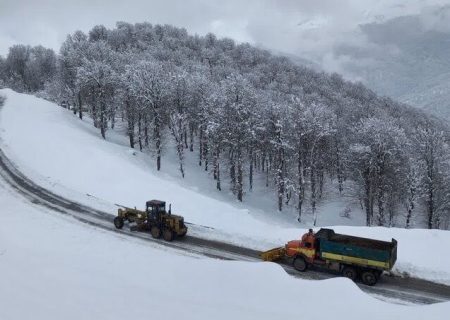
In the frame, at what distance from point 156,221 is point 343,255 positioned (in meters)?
11.9

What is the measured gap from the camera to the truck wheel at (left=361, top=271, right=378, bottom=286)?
2180cm

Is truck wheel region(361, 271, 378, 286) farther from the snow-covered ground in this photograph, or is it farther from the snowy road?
the snow-covered ground

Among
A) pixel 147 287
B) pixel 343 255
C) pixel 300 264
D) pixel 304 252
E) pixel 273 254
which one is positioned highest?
pixel 343 255

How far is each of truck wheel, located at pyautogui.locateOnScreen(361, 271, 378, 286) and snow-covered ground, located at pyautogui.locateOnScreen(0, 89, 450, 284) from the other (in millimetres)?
3136

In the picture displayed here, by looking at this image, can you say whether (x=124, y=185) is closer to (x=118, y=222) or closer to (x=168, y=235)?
(x=118, y=222)

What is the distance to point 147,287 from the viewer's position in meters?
18.2

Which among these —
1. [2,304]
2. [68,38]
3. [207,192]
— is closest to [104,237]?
[2,304]

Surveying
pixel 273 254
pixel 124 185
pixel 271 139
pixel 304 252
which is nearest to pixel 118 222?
pixel 124 185

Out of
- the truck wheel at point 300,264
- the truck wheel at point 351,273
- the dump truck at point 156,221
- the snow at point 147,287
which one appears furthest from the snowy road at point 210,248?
the snow at point 147,287

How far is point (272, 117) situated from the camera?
55.7 metres

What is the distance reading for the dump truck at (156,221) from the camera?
2705 cm

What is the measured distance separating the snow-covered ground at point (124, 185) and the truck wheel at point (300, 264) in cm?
368

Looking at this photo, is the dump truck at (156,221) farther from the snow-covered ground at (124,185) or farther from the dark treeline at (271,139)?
the dark treeline at (271,139)

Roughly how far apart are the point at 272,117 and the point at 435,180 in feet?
69.0
